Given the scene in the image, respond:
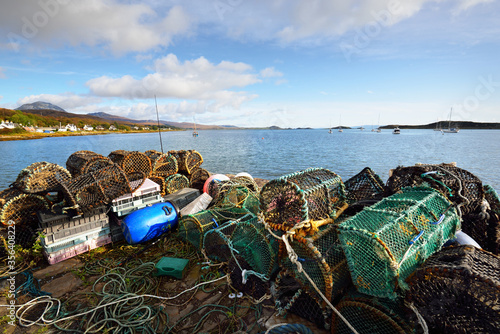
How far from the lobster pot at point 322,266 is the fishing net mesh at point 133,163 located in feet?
16.4

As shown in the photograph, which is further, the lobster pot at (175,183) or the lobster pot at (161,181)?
the lobster pot at (175,183)

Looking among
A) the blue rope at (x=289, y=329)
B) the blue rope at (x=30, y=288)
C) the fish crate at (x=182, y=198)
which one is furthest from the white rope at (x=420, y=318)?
the blue rope at (x=30, y=288)

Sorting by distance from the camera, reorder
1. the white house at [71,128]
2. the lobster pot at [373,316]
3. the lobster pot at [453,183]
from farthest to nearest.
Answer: the white house at [71,128], the lobster pot at [453,183], the lobster pot at [373,316]

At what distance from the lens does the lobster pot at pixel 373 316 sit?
7.44 ft

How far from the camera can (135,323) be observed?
10.3ft

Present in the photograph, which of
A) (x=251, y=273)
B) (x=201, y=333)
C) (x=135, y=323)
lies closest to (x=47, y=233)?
(x=135, y=323)

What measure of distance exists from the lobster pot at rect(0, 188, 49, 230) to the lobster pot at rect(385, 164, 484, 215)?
7.36 m

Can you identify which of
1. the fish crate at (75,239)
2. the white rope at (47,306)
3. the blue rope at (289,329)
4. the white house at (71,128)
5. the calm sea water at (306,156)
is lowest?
the calm sea water at (306,156)

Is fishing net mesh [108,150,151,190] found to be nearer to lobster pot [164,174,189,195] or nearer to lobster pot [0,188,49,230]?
lobster pot [164,174,189,195]

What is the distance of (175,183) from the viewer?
757cm

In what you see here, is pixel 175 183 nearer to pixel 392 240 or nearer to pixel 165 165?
pixel 165 165

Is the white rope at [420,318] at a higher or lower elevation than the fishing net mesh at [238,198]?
lower

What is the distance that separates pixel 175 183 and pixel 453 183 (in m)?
6.91

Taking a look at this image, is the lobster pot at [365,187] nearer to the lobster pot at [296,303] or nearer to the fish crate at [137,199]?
the lobster pot at [296,303]
